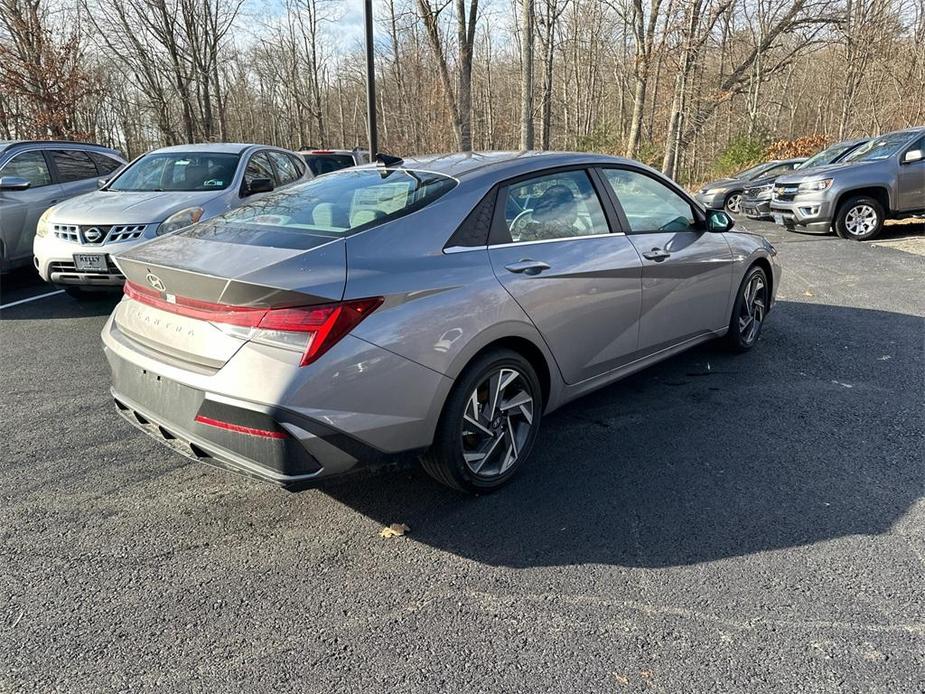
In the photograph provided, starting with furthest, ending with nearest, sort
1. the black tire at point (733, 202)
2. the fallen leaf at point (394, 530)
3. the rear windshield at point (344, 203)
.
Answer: the black tire at point (733, 202) → the rear windshield at point (344, 203) → the fallen leaf at point (394, 530)

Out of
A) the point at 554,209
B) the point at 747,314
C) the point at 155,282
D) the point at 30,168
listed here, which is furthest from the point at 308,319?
the point at 30,168

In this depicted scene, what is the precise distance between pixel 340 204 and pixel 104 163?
7967 millimetres

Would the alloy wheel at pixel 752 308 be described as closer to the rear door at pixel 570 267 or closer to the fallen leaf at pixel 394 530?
the rear door at pixel 570 267

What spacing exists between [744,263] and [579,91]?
39.4m

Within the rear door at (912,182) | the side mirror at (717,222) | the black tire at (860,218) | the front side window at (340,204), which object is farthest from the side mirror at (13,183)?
the rear door at (912,182)

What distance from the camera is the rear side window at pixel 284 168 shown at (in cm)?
803

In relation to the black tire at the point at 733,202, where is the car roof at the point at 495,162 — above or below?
above

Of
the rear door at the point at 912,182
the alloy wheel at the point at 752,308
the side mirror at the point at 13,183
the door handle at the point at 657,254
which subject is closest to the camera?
the door handle at the point at 657,254

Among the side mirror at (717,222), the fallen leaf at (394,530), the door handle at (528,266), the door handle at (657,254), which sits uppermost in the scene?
the side mirror at (717,222)

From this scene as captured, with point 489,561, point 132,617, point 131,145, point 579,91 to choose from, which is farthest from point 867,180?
point 131,145

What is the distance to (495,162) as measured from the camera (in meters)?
3.40

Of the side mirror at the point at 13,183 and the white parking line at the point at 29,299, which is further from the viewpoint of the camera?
the side mirror at the point at 13,183

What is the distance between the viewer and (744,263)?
479 centimetres

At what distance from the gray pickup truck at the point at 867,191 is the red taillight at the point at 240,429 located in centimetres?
1078
